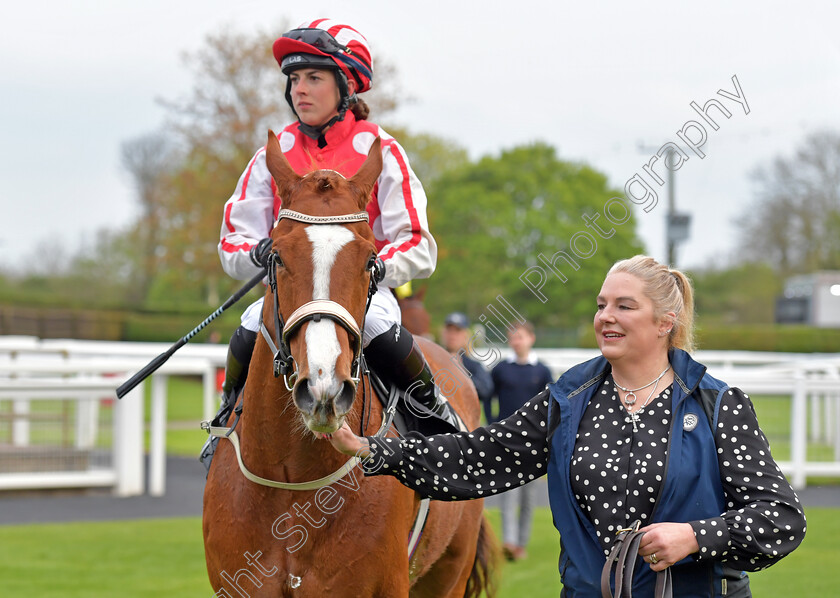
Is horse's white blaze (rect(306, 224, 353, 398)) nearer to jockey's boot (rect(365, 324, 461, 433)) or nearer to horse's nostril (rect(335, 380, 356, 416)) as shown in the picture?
horse's nostril (rect(335, 380, 356, 416))

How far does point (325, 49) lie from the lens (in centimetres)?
342

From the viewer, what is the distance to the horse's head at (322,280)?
2.30m

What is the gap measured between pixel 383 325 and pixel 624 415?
1060mm

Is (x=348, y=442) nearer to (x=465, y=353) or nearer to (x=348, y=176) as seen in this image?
(x=348, y=176)

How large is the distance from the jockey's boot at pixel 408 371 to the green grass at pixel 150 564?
306cm

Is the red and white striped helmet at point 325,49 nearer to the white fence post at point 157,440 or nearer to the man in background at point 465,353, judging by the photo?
the man in background at point 465,353

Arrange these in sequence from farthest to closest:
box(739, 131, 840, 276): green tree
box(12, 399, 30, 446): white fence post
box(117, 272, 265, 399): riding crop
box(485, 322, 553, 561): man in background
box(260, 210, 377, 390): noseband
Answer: box(739, 131, 840, 276): green tree < box(12, 399, 30, 446): white fence post < box(485, 322, 553, 561): man in background < box(117, 272, 265, 399): riding crop < box(260, 210, 377, 390): noseband

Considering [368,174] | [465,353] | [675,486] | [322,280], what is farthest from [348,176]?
[465,353]

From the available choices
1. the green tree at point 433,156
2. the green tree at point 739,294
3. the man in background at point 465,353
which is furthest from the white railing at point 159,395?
the green tree at point 433,156

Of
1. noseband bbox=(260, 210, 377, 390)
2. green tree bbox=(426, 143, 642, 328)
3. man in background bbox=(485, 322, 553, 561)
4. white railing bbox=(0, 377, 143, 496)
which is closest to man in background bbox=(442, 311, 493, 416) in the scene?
man in background bbox=(485, 322, 553, 561)

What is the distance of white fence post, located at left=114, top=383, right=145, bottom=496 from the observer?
31.0 ft

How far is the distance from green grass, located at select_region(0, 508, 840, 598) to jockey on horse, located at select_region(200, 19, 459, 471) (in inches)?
130

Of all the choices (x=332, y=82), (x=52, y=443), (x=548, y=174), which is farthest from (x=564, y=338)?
(x=332, y=82)

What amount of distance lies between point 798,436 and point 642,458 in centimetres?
884
